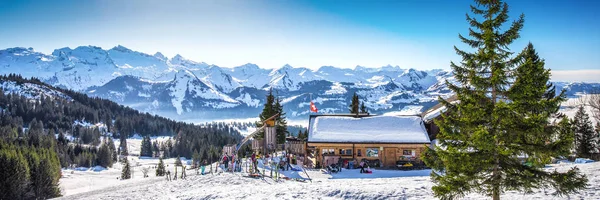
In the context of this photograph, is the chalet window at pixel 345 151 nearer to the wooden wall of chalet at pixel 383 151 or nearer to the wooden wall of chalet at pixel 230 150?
the wooden wall of chalet at pixel 383 151

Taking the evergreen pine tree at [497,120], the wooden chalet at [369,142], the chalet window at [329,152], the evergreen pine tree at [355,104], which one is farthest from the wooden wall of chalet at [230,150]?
the evergreen pine tree at [497,120]

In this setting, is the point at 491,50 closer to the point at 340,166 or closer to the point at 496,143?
the point at 496,143

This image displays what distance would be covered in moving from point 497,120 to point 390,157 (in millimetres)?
28162

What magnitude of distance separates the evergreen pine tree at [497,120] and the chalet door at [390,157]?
26.7 meters

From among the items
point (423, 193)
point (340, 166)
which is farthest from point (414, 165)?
point (423, 193)

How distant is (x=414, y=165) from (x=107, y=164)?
15631 centimetres

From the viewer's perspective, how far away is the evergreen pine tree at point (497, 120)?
13336 mm

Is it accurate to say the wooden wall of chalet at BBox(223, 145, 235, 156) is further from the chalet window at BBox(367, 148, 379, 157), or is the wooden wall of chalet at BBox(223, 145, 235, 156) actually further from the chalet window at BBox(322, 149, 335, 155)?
the chalet window at BBox(367, 148, 379, 157)

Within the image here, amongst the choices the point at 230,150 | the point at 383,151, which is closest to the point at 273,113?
the point at 230,150

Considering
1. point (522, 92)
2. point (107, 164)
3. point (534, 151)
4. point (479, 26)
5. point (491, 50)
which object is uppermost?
point (479, 26)

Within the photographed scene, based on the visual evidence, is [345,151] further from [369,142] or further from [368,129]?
[368,129]

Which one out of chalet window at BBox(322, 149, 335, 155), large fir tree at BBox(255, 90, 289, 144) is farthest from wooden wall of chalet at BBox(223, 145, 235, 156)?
large fir tree at BBox(255, 90, 289, 144)

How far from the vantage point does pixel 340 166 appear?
130 ft

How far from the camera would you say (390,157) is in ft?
136
